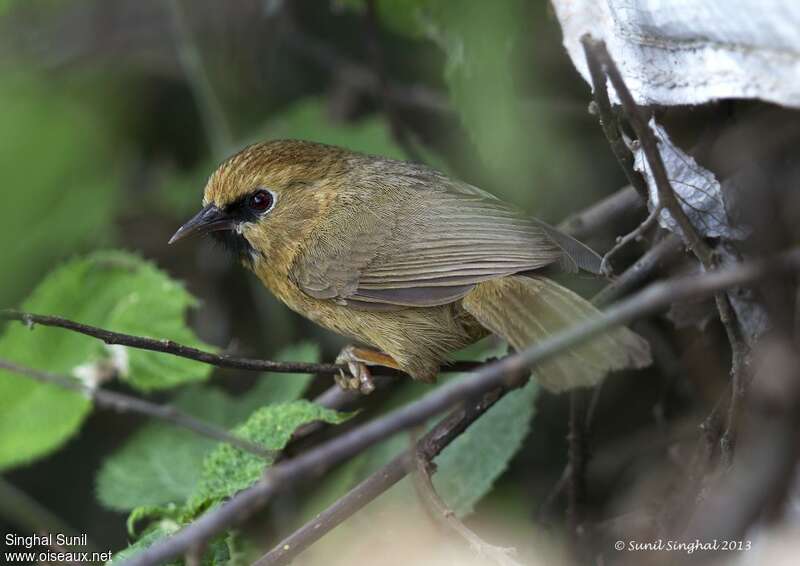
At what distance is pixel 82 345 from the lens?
409 centimetres

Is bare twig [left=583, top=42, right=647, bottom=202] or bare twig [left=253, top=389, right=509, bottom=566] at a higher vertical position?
bare twig [left=583, top=42, right=647, bottom=202]

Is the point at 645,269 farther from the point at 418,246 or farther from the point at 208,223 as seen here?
the point at 208,223

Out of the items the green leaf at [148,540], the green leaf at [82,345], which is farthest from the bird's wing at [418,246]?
the green leaf at [148,540]

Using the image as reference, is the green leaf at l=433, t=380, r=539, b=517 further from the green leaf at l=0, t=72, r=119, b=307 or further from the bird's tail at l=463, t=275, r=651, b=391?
the green leaf at l=0, t=72, r=119, b=307

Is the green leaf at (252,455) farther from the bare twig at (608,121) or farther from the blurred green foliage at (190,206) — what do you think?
the bare twig at (608,121)

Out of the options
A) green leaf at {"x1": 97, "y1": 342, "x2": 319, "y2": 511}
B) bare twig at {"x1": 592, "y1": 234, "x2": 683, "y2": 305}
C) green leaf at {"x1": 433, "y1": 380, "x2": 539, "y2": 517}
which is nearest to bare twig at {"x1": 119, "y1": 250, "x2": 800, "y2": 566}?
bare twig at {"x1": 592, "y1": 234, "x2": 683, "y2": 305}

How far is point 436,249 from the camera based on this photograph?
12.0 feet

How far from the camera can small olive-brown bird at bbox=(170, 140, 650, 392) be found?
3369 mm

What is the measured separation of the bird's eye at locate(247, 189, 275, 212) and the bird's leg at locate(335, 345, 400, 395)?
67 cm

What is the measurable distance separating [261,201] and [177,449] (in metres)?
1.06

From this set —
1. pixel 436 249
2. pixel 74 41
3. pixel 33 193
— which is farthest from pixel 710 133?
pixel 74 41

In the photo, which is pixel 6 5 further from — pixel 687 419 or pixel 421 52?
pixel 687 419

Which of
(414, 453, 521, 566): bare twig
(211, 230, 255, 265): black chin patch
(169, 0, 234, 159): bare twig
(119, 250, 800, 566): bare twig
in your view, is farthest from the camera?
(169, 0, 234, 159): bare twig

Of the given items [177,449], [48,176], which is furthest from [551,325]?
[48,176]
